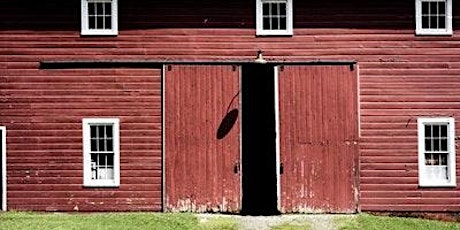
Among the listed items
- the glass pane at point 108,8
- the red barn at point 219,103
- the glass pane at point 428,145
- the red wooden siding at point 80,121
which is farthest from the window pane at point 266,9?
the glass pane at point 428,145

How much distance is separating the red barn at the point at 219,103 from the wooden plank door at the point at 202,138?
28mm

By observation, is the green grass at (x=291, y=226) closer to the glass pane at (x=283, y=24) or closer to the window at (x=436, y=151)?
the window at (x=436, y=151)

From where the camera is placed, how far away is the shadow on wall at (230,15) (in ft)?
69.9

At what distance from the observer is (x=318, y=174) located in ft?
69.8

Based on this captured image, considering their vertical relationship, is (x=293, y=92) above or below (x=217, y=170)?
above

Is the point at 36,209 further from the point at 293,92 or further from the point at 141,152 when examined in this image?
the point at 293,92

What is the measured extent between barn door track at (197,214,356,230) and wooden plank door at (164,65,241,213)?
69cm

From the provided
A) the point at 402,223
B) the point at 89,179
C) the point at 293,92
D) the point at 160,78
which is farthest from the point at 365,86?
the point at 89,179

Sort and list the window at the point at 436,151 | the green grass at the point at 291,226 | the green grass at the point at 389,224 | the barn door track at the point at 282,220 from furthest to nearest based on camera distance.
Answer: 1. the window at the point at 436,151
2. the barn door track at the point at 282,220
3. the green grass at the point at 291,226
4. the green grass at the point at 389,224

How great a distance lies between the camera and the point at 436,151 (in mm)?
21234

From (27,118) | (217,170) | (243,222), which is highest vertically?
(27,118)

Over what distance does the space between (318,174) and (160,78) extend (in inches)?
203

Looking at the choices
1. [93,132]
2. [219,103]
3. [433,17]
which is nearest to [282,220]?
[219,103]

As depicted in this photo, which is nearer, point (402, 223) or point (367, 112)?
point (402, 223)
